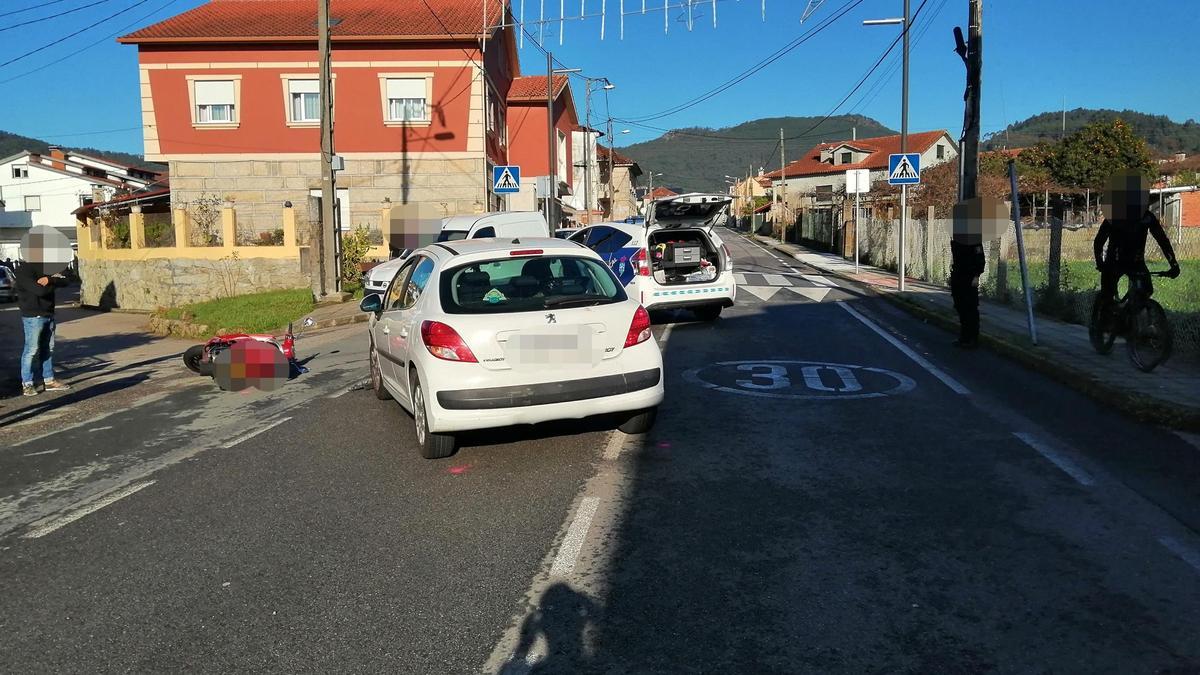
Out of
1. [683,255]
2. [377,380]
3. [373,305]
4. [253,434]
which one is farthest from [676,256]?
[253,434]

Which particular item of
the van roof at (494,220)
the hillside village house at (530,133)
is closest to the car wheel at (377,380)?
the van roof at (494,220)

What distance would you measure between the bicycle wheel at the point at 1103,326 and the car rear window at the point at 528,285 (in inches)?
241

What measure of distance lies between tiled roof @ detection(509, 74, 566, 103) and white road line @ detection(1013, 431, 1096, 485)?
3669cm

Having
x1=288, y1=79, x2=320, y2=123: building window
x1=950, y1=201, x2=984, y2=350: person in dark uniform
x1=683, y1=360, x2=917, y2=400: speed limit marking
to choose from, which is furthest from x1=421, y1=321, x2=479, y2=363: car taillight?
x1=288, y1=79, x2=320, y2=123: building window

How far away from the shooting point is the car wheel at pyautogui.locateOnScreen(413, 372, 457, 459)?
6551mm

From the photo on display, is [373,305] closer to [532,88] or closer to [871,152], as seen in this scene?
[532,88]

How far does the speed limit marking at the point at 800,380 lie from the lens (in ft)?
29.3

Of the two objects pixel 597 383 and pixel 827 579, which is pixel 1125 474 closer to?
pixel 827 579

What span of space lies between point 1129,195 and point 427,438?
24.6 feet

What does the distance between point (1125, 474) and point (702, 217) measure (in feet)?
31.2

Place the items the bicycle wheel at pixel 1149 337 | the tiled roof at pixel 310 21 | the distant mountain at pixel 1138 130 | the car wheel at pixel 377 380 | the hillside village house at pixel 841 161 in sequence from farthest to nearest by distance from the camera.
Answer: the distant mountain at pixel 1138 130, the hillside village house at pixel 841 161, the tiled roof at pixel 310 21, the bicycle wheel at pixel 1149 337, the car wheel at pixel 377 380

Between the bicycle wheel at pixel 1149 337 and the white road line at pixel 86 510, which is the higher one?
the bicycle wheel at pixel 1149 337

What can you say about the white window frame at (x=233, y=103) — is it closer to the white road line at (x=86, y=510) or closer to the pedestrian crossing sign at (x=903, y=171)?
the pedestrian crossing sign at (x=903, y=171)

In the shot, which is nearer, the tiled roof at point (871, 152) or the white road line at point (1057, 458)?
the white road line at point (1057, 458)
